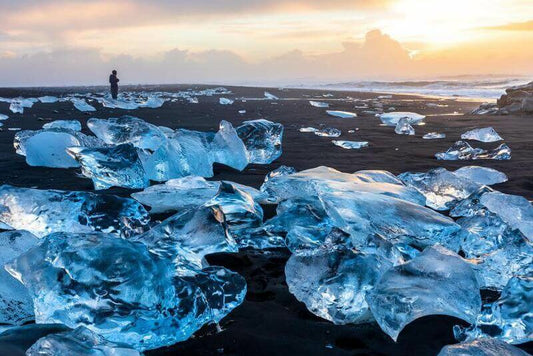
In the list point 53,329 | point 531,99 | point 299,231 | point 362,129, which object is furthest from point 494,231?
point 531,99

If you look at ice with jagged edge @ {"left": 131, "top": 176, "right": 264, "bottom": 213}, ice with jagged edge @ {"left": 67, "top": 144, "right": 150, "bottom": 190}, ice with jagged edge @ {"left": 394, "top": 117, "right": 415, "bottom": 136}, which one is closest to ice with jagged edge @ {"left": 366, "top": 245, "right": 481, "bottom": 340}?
ice with jagged edge @ {"left": 131, "top": 176, "right": 264, "bottom": 213}

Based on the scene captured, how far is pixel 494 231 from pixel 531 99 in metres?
9.62

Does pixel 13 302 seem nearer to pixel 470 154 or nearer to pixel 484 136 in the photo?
pixel 470 154

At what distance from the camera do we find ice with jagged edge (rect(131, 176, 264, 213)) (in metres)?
2.68

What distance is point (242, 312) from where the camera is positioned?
156 cm

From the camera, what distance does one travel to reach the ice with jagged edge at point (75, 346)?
1.04m

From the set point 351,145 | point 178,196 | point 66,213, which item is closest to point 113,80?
point 351,145

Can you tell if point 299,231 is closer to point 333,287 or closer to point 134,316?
point 333,287

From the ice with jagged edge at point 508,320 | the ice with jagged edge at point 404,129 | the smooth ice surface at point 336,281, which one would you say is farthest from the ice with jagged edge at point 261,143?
the ice with jagged edge at point 508,320

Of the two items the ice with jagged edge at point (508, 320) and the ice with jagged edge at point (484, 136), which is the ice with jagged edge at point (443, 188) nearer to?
the ice with jagged edge at point (508, 320)

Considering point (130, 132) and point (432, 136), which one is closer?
point (130, 132)

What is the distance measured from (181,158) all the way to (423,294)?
2.57m

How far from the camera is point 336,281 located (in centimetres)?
155

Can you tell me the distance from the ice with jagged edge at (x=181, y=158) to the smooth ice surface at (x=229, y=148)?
0.24ft
